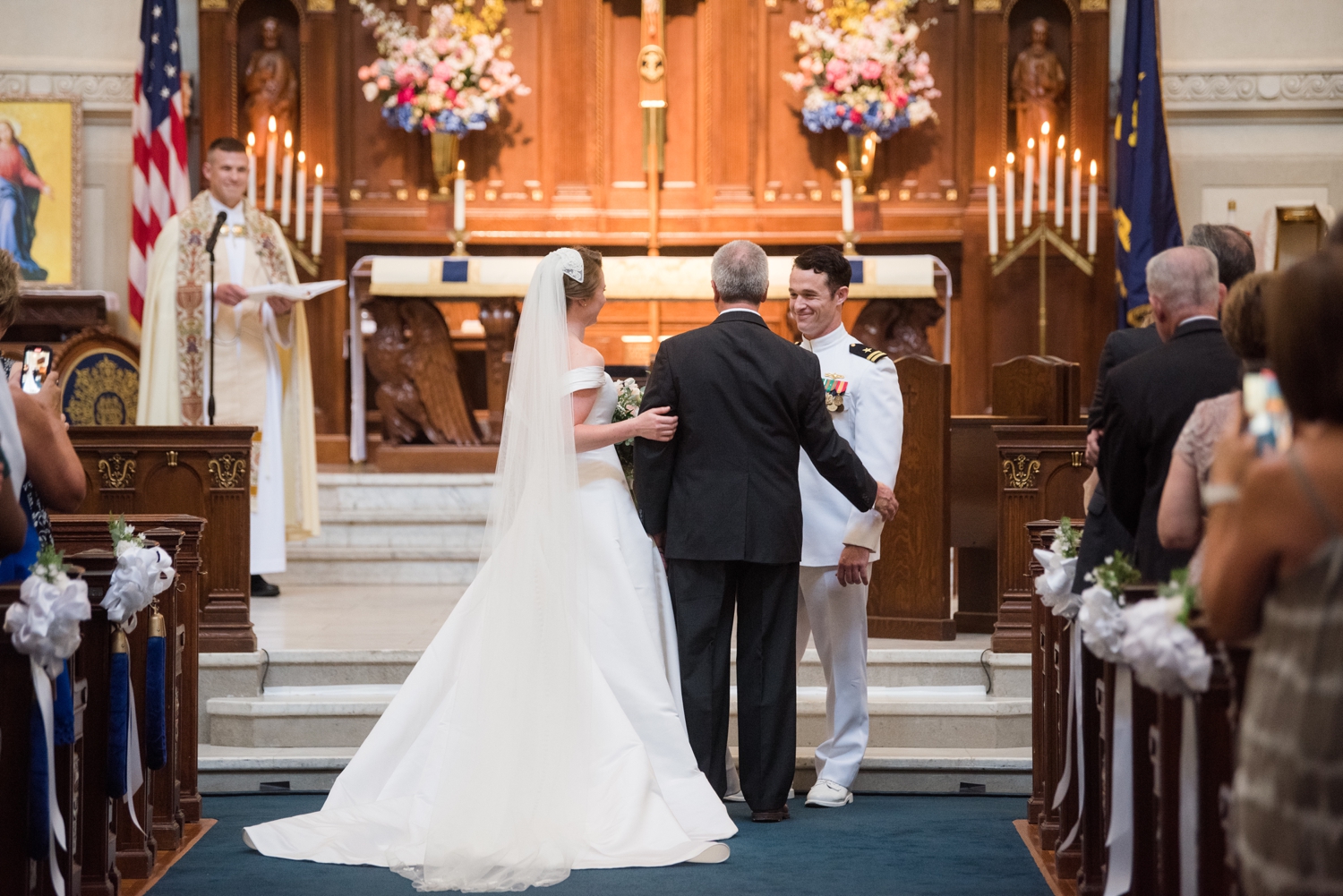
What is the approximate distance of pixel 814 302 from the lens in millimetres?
5035

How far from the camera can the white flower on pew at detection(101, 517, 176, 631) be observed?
3.84 m

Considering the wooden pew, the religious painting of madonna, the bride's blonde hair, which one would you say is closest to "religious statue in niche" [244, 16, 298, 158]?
the religious painting of madonna

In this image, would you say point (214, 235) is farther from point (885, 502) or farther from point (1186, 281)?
point (1186, 281)

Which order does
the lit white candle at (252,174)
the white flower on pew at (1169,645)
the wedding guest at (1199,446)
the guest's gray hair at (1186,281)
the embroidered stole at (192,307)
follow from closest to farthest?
1. the white flower on pew at (1169,645)
2. the wedding guest at (1199,446)
3. the guest's gray hair at (1186,281)
4. the embroidered stole at (192,307)
5. the lit white candle at (252,174)

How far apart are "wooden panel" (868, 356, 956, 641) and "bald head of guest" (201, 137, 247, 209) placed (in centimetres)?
325

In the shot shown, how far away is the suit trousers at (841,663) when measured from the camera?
A: 199 inches

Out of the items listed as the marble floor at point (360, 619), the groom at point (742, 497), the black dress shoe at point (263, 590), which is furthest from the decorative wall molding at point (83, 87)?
the groom at point (742, 497)

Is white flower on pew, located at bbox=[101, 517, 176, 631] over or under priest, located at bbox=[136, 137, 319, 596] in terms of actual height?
under

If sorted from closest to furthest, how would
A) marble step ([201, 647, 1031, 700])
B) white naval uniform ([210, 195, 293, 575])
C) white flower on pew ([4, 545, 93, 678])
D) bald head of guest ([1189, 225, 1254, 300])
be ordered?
white flower on pew ([4, 545, 93, 678]) < bald head of guest ([1189, 225, 1254, 300]) < marble step ([201, 647, 1031, 700]) < white naval uniform ([210, 195, 293, 575])

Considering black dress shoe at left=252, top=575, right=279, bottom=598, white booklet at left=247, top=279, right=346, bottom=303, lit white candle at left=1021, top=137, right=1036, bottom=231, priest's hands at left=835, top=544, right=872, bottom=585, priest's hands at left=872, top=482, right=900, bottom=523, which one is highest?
lit white candle at left=1021, top=137, right=1036, bottom=231

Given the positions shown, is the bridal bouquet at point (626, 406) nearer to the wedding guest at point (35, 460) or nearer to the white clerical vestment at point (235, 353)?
the wedding guest at point (35, 460)

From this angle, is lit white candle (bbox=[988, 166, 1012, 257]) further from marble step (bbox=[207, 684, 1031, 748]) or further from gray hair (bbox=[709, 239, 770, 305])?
gray hair (bbox=[709, 239, 770, 305])

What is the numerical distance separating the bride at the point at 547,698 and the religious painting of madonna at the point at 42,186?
6.74 metres

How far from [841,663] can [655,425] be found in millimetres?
1039
